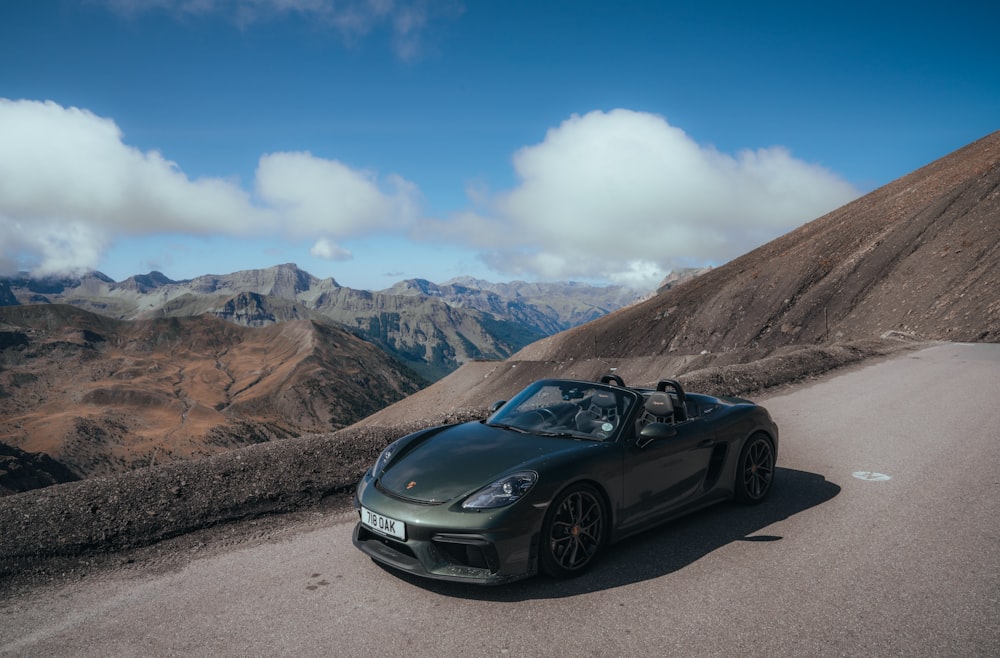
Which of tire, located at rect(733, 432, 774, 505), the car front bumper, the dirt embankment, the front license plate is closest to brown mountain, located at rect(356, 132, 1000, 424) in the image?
tire, located at rect(733, 432, 774, 505)

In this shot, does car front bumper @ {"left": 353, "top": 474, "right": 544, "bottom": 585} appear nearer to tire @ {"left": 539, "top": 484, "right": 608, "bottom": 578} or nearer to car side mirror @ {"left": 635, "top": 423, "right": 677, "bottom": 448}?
tire @ {"left": 539, "top": 484, "right": 608, "bottom": 578}

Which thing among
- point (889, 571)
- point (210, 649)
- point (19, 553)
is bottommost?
point (889, 571)

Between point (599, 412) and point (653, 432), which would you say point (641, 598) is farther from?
point (599, 412)

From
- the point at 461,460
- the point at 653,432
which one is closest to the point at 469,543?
the point at 461,460

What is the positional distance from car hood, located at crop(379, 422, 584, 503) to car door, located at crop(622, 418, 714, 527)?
485 millimetres

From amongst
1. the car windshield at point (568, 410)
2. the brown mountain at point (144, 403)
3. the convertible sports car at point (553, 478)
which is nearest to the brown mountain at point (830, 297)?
the convertible sports car at point (553, 478)

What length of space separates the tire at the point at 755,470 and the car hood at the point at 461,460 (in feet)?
Answer: 6.55

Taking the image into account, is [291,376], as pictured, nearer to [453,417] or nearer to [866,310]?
[866,310]

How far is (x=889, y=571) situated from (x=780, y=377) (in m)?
10.0

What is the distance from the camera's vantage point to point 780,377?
13844 mm

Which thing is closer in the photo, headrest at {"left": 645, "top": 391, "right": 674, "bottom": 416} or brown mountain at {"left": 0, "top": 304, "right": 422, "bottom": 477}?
headrest at {"left": 645, "top": 391, "right": 674, "bottom": 416}

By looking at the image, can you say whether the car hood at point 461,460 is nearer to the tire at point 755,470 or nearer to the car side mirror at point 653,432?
the car side mirror at point 653,432

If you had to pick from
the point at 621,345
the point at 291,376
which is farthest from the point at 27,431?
the point at 621,345

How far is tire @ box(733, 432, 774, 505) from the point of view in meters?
5.98
